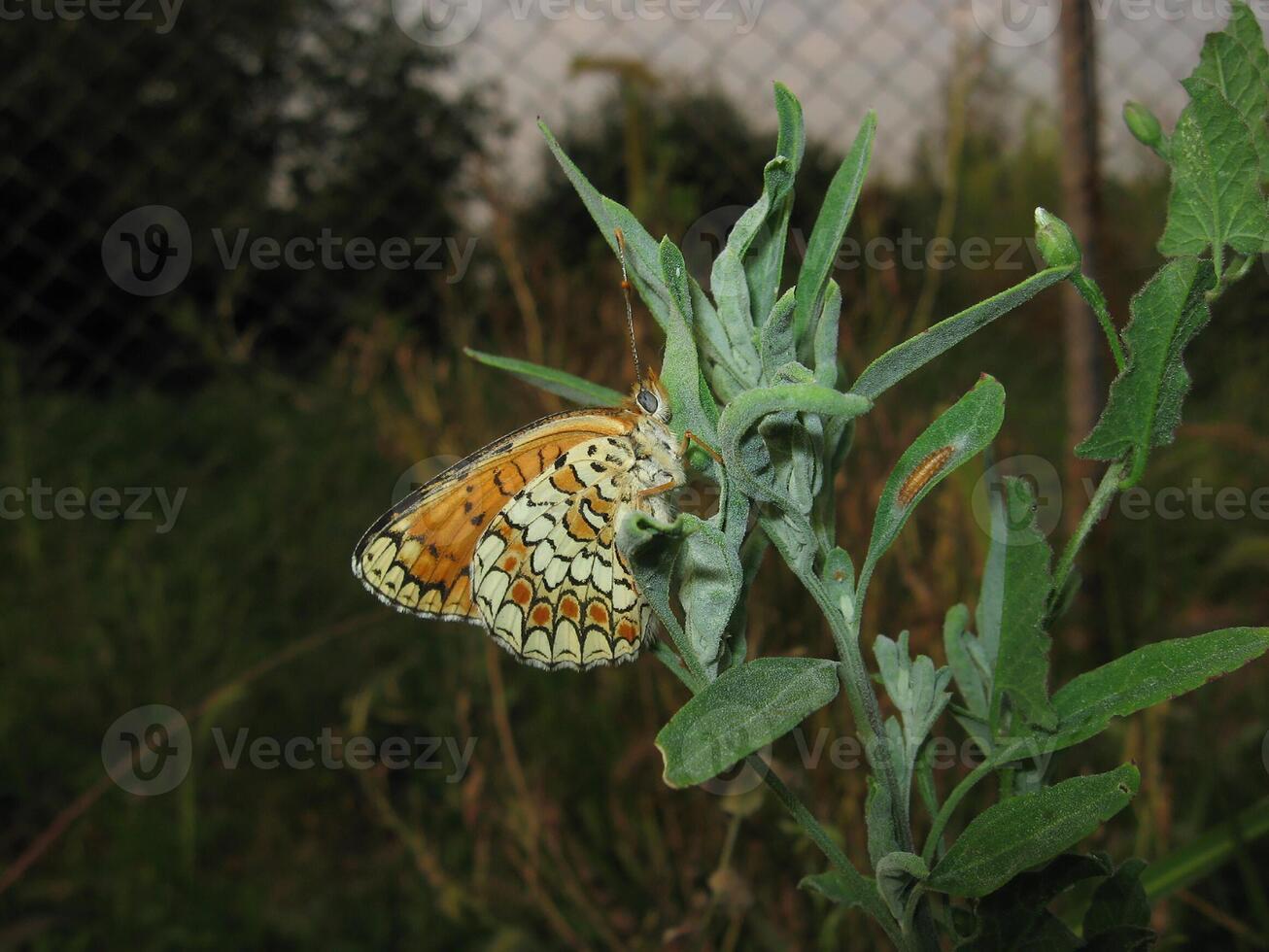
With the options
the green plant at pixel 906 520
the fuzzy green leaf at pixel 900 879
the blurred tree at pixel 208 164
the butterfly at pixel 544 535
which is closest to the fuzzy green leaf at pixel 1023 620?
the green plant at pixel 906 520

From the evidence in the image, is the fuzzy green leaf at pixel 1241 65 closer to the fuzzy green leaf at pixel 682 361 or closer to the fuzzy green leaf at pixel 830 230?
the fuzzy green leaf at pixel 830 230

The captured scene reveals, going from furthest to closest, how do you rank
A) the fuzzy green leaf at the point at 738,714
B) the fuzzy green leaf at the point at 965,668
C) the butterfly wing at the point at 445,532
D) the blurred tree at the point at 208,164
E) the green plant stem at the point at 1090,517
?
the blurred tree at the point at 208,164 < the butterfly wing at the point at 445,532 < the fuzzy green leaf at the point at 965,668 < the green plant stem at the point at 1090,517 < the fuzzy green leaf at the point at 738,714

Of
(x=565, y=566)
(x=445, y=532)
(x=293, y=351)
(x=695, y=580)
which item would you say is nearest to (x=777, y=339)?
(x=695, y=580)

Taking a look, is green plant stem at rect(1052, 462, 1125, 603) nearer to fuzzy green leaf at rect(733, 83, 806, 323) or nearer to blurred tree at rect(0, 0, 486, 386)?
fuzzy green leaf at rect(733, 83, 806, 323)

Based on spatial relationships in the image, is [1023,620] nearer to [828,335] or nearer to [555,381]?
[828,335]

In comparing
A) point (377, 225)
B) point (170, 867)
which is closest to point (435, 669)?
point (170, 867)

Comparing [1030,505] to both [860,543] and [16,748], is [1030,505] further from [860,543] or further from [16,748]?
[16,748]
